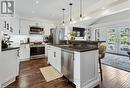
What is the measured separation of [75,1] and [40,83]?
3519 millimetres

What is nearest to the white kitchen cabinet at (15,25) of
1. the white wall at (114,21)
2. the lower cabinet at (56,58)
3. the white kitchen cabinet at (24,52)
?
the white kitchen cabinet at (24,52)

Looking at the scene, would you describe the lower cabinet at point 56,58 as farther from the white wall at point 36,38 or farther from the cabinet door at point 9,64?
the white wall at point 36,38

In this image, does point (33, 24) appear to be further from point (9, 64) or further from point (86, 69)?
point (86, 69)

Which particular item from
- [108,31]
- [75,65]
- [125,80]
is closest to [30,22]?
[75,65]

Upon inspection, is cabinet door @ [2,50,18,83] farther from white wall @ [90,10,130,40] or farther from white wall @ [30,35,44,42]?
white wall @ [90,10,130,40]

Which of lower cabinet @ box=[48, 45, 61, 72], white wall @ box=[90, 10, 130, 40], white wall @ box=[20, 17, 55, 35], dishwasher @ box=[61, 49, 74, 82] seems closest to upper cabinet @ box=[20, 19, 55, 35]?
white wall @ box=[20, 17, 55, 35]

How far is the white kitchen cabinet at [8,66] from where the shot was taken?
2588 mm

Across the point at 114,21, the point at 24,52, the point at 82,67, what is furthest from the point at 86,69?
the point at 114,21

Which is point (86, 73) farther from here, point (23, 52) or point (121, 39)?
point (121, 39)

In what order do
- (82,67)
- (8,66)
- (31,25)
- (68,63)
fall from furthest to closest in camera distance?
(31,25)
(68,63)
(8,66)
(82,67)

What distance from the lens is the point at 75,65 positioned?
8.32 feet

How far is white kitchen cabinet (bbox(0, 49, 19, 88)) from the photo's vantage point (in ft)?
8.49

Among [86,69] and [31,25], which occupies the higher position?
[31,25]

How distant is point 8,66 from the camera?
281cm
